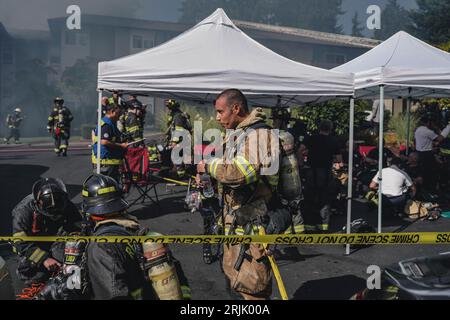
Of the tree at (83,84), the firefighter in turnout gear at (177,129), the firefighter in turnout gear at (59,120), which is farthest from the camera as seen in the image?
the tree at (83,84)

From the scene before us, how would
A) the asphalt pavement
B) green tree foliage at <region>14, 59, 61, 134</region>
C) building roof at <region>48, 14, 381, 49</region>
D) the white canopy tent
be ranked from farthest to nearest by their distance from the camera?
building roof at <region>48, 14, 381, 49</region> → green tree foliage at <region>14, 59, 61, 134</region> → the white canopy tent → the asphalt pavement

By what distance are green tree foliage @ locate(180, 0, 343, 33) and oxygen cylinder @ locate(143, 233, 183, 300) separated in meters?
65.0

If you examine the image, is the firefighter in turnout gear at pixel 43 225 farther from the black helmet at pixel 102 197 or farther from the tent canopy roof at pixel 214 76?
the tent canopy roof at pixel 214 76

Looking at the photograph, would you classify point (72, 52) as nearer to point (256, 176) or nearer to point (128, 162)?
point (128, 162)

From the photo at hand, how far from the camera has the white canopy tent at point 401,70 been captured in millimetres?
6363

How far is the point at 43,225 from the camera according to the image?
438 centimetres

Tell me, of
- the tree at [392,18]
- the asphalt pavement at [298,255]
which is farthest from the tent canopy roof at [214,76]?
the tree at [392,18]

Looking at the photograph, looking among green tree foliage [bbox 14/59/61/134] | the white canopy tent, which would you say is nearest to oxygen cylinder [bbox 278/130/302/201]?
the white canopy tent

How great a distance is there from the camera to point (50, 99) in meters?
34.8

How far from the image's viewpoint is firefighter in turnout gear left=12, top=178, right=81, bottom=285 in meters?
4.09

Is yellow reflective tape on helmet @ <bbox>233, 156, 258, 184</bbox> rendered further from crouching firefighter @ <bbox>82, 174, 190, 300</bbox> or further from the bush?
the bush

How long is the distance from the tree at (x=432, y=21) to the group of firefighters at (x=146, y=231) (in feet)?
92.9
